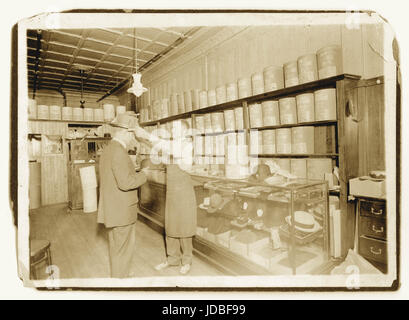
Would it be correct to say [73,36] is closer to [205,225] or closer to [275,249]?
[205,225]

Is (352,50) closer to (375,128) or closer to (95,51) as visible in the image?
(375,128)

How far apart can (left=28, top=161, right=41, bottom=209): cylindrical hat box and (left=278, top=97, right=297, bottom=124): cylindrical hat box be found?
6865 mm

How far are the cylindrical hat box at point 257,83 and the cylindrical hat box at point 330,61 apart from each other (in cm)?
79

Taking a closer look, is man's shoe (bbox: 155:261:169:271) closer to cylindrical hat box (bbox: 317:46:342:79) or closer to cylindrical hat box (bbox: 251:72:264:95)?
cylindrical hat box (bbox: 251:72:264:95)

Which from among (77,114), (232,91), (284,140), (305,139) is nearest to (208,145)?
(232,91)

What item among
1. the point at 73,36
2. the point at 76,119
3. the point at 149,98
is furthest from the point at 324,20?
the point at 76,119

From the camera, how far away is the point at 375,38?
2.47m

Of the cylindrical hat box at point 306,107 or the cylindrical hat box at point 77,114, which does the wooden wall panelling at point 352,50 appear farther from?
the cylindrical hat box at point 77,114

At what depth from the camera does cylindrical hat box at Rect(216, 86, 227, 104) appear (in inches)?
147

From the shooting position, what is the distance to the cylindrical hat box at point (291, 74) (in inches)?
111

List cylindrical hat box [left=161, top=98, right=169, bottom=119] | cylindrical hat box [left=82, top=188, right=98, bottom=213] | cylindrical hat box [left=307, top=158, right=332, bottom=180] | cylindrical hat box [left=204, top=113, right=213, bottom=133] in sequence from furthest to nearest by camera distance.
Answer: cylindrical hat box [left=82, top=188, right=98, bottom=213], cylindrical hat box [left=161, top=98, right=169, bottom=119], cylindrical hat box [left=204, top=113, right=213, bottom=133], cylindrical hat box [left=307, top=158, right=332, bottom=180]

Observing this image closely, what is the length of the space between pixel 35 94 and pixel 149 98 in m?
4.22

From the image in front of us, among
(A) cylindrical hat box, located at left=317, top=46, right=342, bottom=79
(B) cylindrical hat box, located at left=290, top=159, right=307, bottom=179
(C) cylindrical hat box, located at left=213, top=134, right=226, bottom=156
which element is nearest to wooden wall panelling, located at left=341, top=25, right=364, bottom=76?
(A) cylindrical hat box, located at left=317, top=46, right=342, bottom=79

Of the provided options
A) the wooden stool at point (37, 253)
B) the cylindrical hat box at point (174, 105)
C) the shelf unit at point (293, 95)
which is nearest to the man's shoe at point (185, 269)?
the wooden stool at point (37, 253)
